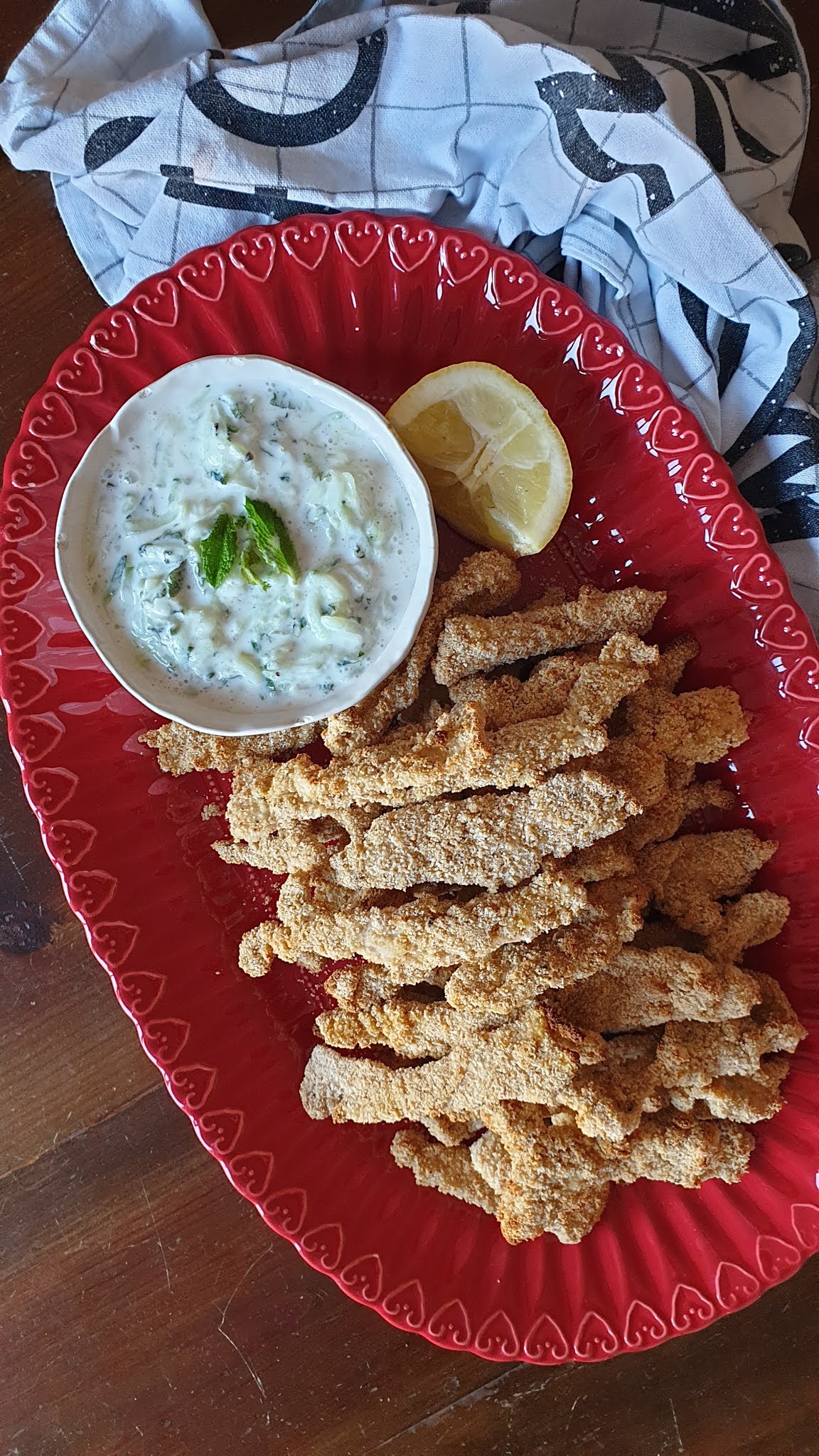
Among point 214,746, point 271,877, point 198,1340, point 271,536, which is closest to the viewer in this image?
point 271,536

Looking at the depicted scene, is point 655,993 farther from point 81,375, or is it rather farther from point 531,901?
point 81,375

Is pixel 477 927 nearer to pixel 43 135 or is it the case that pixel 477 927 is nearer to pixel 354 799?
pixel 354 799

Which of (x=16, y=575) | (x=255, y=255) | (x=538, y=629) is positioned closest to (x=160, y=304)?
(x=255, y=255)

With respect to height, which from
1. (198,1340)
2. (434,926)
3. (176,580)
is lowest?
(198,1340)

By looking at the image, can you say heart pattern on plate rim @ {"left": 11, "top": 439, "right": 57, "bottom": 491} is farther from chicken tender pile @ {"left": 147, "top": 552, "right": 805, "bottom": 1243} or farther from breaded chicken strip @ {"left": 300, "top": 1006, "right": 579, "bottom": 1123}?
breaded chicken strip @ {"left": 300, "top": 1006, "right": 579, "bottom": 1123}

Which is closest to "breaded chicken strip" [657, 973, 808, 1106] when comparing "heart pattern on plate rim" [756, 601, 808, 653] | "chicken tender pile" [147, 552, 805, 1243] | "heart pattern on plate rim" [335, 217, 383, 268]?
"chicken tender pile" [147, 552, 805, 1243]

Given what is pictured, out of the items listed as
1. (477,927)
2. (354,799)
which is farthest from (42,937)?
(477,927)

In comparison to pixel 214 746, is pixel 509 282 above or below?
above

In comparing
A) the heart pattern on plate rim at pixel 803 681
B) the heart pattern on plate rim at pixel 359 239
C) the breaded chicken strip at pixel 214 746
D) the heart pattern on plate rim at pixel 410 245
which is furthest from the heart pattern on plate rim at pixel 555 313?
the breaded chicken strip at pixel 214 746
